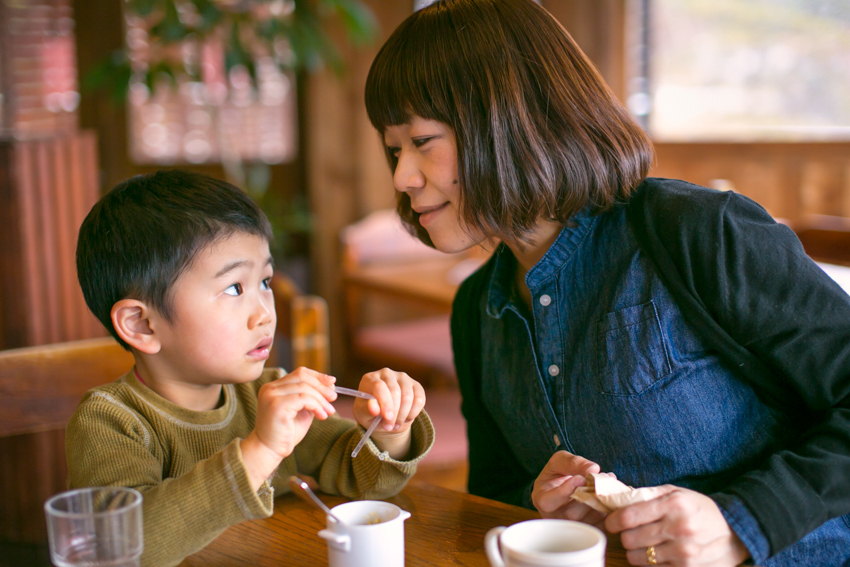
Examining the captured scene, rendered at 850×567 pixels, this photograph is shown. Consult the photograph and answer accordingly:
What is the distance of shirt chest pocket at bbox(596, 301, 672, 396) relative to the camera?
102 centimetres

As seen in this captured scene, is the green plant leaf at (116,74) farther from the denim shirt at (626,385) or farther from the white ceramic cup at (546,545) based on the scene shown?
the white ceramic cup at (546,545)

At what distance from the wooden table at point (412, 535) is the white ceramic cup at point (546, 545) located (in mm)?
179

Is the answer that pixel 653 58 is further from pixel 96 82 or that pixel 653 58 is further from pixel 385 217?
pixel 96 82

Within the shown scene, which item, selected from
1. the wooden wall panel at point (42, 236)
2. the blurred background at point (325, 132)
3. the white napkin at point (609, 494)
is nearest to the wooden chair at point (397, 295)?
the blurred background at point (325, 132)

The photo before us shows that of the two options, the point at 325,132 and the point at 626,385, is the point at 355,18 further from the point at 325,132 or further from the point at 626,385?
the point at 626,385

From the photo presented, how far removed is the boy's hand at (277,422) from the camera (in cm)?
82

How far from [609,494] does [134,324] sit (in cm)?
67

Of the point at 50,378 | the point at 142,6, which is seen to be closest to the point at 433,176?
the point at 50,378

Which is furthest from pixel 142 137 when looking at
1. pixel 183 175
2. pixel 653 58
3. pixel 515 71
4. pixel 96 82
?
pixel 515 71

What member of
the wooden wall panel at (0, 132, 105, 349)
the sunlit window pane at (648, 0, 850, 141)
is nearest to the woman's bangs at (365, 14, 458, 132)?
the wooden wall panel at (0, 132, 105, 349)

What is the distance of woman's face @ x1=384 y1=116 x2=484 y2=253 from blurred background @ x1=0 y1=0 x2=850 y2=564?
819mm

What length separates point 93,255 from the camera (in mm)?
1049

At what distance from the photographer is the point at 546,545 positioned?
691mm

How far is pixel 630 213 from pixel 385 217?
270 cm
